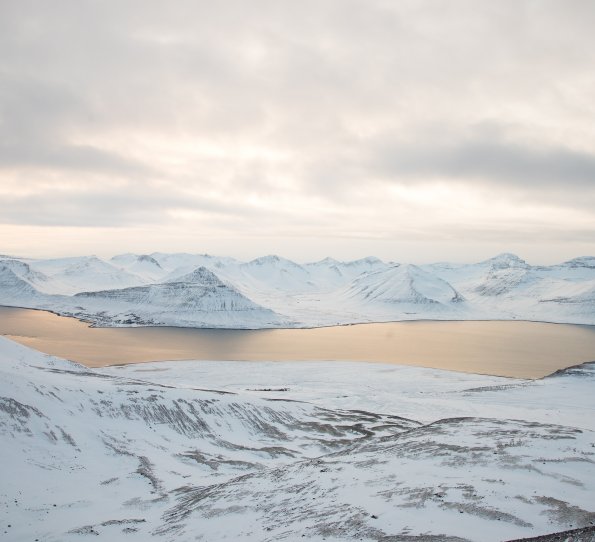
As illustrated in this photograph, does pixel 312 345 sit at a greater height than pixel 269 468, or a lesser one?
lesser

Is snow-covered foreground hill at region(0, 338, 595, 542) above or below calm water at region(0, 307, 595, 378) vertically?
above

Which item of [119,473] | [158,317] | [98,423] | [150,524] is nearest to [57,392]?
[98,423]

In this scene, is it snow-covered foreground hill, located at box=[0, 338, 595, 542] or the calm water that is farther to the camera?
the calm water

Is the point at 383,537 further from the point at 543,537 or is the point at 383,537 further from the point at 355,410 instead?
the point at 355,410

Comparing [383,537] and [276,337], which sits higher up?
[383,537]
